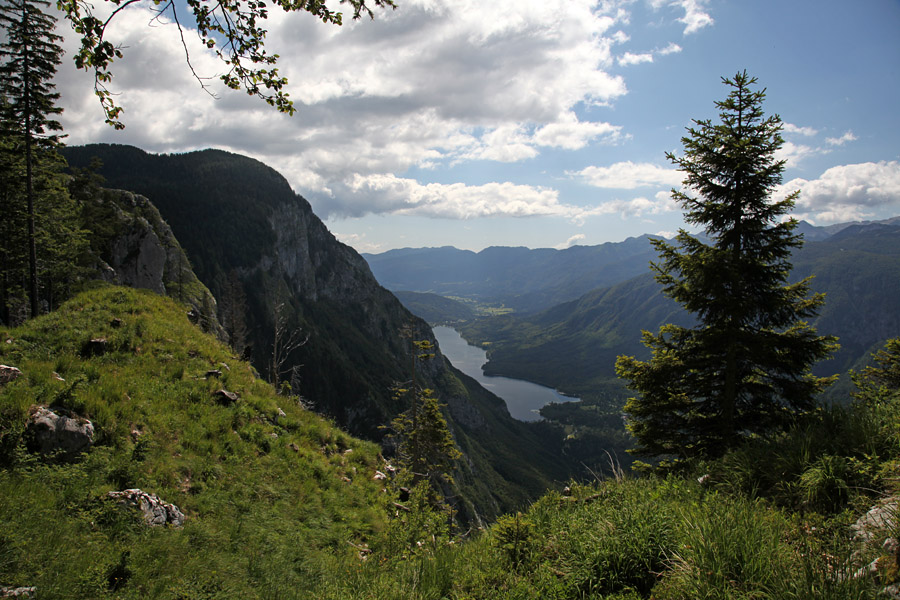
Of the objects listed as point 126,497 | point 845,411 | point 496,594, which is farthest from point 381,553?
point 845,411

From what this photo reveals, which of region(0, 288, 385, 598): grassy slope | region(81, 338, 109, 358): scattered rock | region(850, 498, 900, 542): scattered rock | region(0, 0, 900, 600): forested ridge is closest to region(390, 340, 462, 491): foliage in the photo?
region(0, 0, 900, 600): forested ridge

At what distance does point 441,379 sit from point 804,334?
18594 cm

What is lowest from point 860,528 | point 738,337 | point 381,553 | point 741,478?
point 381,553

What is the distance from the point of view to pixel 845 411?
284 inches

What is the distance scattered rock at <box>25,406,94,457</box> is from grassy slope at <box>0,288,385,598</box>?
22 centimetres

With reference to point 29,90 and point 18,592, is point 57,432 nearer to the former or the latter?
point 18,592

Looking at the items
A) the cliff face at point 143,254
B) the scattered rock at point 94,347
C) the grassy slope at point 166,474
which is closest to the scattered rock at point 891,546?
the grassy slope at point 166,474

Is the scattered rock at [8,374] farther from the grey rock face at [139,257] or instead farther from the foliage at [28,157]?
the grey rock face at [139,257]

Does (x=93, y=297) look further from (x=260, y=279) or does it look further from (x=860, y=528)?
(x=260, y=279)

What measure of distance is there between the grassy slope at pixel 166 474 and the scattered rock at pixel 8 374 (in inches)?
7.7

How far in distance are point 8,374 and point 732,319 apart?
18.1 meters

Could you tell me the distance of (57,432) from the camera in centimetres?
727

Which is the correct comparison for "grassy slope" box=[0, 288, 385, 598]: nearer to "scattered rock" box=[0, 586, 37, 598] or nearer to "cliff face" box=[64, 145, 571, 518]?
"scattered rock" box=[0, 586, 37, 598]

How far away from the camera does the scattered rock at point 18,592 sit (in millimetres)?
4137
